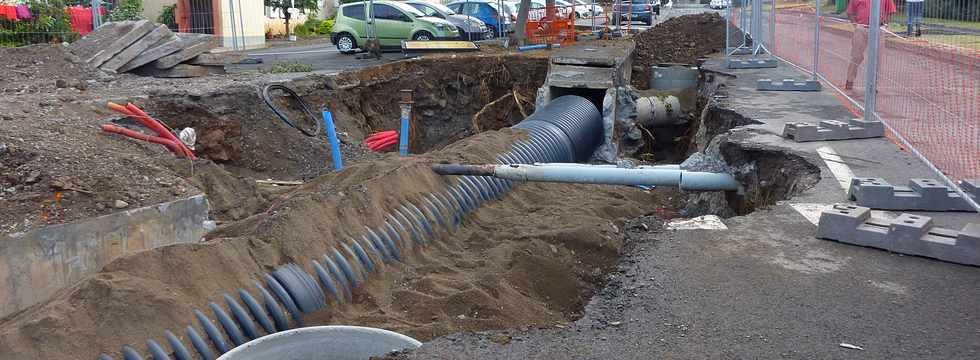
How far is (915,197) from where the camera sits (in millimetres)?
4898

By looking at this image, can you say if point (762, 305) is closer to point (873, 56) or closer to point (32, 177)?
point (873, 56)

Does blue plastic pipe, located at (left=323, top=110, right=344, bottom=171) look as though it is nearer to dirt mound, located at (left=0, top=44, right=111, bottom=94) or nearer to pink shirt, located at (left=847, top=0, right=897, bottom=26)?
dirt mound, located at (left=0, top=44, right=111, bottom=94)

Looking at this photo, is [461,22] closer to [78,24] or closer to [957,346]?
[78,24]

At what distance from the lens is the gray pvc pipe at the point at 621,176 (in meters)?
5.76

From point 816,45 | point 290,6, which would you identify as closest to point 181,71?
point 816,45

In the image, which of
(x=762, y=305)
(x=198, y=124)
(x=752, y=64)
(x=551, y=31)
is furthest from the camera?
(x=551, y=31)

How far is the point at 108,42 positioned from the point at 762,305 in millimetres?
11228

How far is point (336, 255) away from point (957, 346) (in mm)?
3134

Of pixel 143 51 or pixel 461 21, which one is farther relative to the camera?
pixel 461 21

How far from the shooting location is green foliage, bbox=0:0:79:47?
13109 millimetres

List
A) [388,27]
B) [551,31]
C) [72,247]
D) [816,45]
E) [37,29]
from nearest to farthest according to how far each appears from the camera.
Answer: [72,247]
[816,45]
[37,29]
[551,31]
[388,27]

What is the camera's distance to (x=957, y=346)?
3.18m

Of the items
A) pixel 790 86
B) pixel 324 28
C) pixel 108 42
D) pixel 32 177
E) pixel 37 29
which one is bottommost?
pixel 32 177

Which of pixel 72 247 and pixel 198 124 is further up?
pixel 198 124
